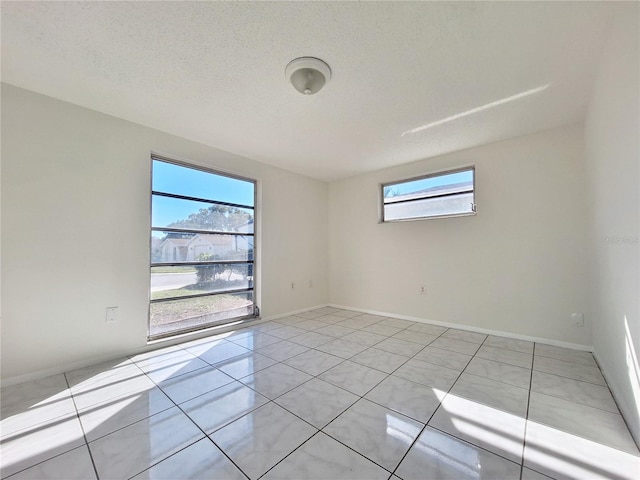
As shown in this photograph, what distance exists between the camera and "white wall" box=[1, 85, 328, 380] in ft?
6.72

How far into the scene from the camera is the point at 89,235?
2385 mm

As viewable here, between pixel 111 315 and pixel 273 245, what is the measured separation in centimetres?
210

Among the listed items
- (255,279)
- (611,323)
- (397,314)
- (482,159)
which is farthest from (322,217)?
(611,323)

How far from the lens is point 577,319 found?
267 centimetres

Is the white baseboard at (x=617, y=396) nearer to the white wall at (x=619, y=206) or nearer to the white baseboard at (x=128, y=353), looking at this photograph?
the white wall at (x=619, y=206)

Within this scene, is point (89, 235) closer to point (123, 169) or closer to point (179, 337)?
point (123, 169)

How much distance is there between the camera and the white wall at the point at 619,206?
4.48 feet

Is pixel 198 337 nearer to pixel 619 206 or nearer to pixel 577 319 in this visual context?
pixel 619 206

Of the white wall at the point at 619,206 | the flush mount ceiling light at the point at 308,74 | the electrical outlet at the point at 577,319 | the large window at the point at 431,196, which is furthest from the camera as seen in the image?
the large window at the point at 431,196

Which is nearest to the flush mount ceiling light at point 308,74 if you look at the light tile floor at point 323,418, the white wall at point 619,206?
the white wall at point 619,206

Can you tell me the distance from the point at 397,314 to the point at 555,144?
285cm

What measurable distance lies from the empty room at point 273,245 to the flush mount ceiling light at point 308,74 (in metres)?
0.02

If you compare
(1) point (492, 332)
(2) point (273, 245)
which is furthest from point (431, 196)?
(2) point (273, 245)

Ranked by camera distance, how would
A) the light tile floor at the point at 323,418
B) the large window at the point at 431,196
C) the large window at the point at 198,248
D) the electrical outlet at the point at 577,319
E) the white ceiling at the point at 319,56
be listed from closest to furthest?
the light tile floor at the point at 323,418 → the white ceiling at the point at 319,56 → the electrical outlet at the point at 577,319 → the large window at the point at 198,248 → the large window at the point at 431,196
